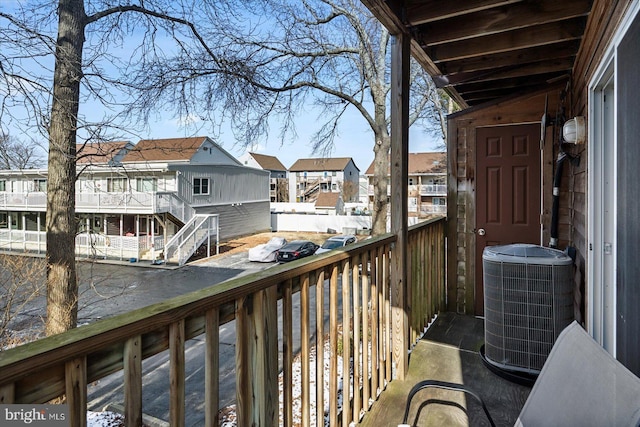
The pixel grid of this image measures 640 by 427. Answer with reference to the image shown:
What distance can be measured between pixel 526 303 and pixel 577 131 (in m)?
1.16

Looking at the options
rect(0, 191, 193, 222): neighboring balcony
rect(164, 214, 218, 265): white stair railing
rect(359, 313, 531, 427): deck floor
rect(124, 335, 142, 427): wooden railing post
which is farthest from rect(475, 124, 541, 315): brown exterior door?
rect(0, 191, 193, 222): neighboring balcony

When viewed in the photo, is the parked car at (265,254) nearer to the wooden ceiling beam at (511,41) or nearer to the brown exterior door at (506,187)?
the brown exterior door at (506,187)

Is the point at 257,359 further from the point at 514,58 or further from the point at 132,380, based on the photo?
the point at 514,58

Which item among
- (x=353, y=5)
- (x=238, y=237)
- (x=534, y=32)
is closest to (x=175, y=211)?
(x=238, y=237)

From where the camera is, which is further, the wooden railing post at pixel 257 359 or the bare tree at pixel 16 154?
the bare tree at pixel 16 154

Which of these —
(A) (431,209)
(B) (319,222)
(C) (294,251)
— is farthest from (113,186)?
(A) (431,209)

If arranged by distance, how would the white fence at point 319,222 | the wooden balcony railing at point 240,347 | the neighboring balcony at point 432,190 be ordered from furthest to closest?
1. the neighboring balcony at point 432,190
2. the white fence at point 319,222
3. the wooden balcony railing at point 240,347

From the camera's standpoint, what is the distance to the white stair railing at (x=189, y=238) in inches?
586

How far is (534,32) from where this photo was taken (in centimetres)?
262

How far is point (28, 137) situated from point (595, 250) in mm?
4993

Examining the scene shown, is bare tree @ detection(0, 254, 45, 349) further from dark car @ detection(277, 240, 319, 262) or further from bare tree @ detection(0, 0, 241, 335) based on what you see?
dark car @ detection(277, 240, 319, 262)

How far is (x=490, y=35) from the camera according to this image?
9.03 ft

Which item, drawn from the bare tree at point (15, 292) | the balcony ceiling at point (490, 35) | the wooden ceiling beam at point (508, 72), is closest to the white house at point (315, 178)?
the bare tree at point (15, 292)

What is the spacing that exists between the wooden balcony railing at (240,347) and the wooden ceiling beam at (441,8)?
1331 mm
